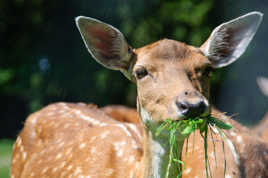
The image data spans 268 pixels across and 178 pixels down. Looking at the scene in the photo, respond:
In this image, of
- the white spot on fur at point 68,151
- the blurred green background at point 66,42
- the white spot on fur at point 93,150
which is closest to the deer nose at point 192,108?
the white spot on fur at point 93,150

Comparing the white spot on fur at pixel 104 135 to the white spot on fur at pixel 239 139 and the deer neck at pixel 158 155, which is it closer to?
the deer neck at pixel 158 155

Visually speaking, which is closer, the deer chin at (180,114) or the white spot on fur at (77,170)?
the deer chin at (180,114)

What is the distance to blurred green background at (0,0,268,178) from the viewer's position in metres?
12.2

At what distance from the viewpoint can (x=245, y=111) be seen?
53.5ft

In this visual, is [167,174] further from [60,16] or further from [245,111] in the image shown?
[245,111]

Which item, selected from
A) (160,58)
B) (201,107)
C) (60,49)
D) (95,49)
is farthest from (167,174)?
(60,49)

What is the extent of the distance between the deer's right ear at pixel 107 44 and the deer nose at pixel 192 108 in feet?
3.03

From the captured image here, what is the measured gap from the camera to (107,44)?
3406 mm

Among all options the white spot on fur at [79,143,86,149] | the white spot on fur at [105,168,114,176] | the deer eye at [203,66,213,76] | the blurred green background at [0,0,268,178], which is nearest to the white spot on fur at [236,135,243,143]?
the deer eye at [203,66,213,76]

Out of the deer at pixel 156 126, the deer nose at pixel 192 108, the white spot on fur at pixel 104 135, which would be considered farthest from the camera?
the white spot on fur at pixel 104 135

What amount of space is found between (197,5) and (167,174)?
10798 mm

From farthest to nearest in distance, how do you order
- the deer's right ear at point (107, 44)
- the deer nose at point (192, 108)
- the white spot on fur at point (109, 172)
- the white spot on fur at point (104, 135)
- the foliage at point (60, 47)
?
the foliage at point (60, 47), the white spot on fur at point (104, 135), the white spot on fur at point (109, 172), the deer's right ear at point (107, 44), the deer nose at point (192, 108)

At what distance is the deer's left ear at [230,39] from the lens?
10.9 feet

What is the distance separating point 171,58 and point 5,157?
23.1 ft
